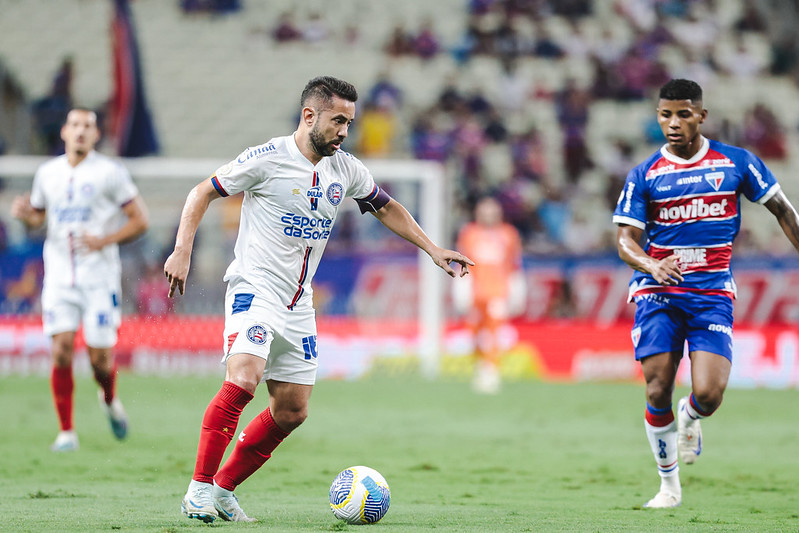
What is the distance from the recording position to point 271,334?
21.2 ft

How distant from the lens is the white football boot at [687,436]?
25.3 feet

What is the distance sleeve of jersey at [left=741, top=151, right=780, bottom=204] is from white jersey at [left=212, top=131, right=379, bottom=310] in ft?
8.63

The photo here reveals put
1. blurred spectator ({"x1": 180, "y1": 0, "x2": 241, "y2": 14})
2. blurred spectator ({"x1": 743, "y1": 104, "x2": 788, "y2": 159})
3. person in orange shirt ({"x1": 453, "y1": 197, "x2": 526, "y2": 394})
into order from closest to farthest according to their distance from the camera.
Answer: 1. person in orange shirt ({"x1": 453, "y1": 197, "x2": 526, "y2": 394})
2. blurred spectator ({"x1": 743, "y1": 104, "x2": 788, "y2": 159})
3. blurred spectator ({"x1": 180, "y1": 0, "x2": 241, "y2": 14})

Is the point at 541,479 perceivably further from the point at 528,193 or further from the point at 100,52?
the point at 100,52

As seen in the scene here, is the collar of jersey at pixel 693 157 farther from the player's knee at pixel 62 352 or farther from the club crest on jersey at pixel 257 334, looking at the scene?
the player's knee at pixel 62 352

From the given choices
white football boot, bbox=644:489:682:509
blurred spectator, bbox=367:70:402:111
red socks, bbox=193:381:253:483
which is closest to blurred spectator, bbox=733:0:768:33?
blurred spectator, bbox=367:70:402:111

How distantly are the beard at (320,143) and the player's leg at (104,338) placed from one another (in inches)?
177

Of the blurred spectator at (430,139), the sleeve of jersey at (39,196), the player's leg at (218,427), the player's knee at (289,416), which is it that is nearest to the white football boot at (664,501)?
the player's knee at (289,416)

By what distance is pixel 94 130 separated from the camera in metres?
10.6

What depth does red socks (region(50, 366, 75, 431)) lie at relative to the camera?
10.3 m

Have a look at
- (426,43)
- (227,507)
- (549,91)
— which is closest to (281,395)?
(227,507)

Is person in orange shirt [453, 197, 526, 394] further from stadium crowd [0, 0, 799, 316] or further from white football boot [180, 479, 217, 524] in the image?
white football boot [180, 479, 217, 524]

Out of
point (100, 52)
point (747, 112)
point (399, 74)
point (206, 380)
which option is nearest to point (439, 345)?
point (206, 380)

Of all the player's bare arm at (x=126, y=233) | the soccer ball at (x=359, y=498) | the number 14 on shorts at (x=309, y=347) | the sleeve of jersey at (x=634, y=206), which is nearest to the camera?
Answer: the soccer ball at (x=359, y=498)
